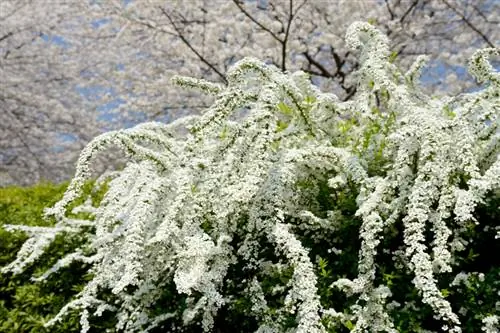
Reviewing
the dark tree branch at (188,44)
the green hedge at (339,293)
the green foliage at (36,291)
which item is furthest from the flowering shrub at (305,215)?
the dark tree branch at (188,44)

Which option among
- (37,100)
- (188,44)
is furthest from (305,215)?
(37,100)

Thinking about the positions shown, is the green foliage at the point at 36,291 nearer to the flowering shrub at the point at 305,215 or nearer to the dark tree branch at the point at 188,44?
the flowering shrub at the point at 305,215

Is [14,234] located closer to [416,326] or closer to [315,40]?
[416,326]

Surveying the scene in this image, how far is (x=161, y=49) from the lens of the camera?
12.3 metres

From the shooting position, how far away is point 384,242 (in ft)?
7.57

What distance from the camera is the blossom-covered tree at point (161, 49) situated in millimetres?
11242

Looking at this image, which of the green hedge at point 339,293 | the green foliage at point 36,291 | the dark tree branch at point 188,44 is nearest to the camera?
the green hedge at point 339,293

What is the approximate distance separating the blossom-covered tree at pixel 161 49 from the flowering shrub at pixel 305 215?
6.79 m

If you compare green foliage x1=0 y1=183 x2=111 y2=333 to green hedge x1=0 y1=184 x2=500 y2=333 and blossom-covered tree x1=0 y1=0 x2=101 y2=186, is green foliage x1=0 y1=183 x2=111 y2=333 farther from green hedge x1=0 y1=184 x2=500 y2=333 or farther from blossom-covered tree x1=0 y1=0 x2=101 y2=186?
blossom-covered tree x1=0 y1=0 x2=101 y2=186

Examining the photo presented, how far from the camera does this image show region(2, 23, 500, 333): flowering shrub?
2.06 meters

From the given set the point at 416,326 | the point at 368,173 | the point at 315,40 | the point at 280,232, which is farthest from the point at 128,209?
the point at 315,40

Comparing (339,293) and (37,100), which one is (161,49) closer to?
(37,100)

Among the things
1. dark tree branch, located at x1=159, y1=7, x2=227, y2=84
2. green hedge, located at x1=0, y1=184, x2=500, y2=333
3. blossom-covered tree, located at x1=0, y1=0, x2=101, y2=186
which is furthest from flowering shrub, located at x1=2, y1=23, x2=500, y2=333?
blossom-covered tree, located at x1=0, y1=0, x2=101, y2=186

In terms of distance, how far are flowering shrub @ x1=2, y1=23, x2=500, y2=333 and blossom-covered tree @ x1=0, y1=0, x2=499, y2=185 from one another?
6.79 meters
